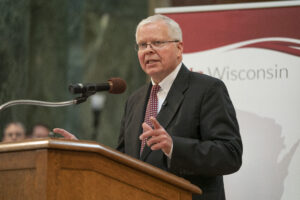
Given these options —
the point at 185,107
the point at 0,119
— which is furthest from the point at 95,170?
the point at 0,119

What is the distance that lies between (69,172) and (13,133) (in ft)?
11.3

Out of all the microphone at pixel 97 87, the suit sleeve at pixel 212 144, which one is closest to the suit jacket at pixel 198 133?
the suit sleeve at pixel 212 144

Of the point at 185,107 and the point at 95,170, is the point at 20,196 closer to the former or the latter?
the point at 95,170

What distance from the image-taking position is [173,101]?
10.3 feet

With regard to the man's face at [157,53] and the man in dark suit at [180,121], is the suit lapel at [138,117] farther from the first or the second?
the man's face at [157,53]

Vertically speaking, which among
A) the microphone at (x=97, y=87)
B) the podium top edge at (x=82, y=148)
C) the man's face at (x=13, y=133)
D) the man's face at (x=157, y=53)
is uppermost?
the man's face at (x=157, y=53)

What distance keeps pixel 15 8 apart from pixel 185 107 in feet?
12.7

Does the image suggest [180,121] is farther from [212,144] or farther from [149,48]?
[149,48]

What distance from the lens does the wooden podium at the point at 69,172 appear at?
1.96 m

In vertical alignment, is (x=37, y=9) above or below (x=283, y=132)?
above

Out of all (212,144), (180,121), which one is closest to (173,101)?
(180,121)

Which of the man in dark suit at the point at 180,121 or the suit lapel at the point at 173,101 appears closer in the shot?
the man in dark suit at the point at 180,121

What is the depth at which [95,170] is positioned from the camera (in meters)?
2.09

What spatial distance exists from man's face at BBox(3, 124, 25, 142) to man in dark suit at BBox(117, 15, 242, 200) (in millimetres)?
2063
